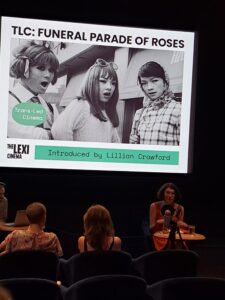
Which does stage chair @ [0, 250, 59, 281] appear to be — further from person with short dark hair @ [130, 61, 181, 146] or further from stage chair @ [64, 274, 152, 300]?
person with short dark hair @ [130, 61, 181, 146]

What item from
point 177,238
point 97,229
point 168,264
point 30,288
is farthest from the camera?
point 177,238

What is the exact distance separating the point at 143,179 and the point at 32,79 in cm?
220

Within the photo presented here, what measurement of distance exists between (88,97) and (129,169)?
1137 millimetres

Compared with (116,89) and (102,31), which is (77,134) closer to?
(116,89)

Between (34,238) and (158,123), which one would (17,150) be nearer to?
(158,123)

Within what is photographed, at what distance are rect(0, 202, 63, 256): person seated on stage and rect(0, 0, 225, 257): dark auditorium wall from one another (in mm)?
3776

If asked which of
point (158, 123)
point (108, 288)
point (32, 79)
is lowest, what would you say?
point (108, 288)

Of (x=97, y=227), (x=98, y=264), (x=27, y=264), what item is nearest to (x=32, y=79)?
(x=97, y=227)

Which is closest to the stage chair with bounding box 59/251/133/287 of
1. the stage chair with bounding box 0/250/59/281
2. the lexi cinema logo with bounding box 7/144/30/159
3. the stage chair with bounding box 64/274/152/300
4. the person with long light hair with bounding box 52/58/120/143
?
the stage chair with bounding box 0/250/59/281

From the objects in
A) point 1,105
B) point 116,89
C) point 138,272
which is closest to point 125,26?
point 116,89

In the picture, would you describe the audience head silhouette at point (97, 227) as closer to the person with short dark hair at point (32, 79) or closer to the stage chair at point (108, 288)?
the stage chair at point (108, 288)

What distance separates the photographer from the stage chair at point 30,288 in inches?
108

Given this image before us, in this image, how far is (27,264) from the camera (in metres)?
3.72

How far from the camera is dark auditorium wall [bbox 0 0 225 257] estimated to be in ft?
27.2
